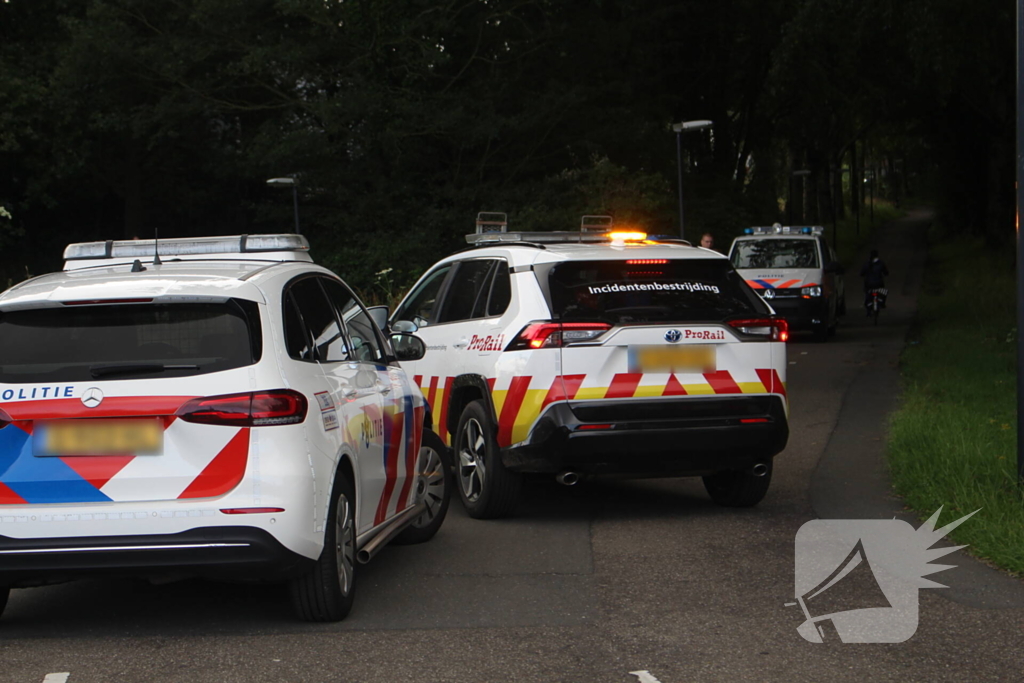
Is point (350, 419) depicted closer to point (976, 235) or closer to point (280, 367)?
point (280, 367)

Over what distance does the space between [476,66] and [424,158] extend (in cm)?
319

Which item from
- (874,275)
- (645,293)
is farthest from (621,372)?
(874,275)

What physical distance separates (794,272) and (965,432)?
13.5 meters

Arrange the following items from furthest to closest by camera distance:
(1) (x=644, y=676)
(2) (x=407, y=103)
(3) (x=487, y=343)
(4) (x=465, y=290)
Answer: (2) (x=407, y=103)
(4) (x=465, y=290)
(3) (x=487, y=343)
(1) (x=644, y=676)

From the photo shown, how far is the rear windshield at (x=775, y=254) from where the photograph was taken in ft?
78.8

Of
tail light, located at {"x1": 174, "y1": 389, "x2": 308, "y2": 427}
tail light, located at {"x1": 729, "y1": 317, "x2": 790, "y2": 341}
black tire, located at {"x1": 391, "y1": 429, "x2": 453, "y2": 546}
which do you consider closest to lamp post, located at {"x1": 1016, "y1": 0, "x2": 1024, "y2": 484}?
tail light, located at {"x1": 729, "y1": 317, "x2": 790, "y2": 341}

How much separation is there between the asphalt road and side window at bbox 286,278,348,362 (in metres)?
1.23

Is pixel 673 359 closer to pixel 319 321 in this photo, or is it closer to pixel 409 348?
pixel 409 348

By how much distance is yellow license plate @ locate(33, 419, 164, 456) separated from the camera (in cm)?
520

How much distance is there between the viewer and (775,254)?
79.6 ft

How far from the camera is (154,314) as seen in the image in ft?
17.9

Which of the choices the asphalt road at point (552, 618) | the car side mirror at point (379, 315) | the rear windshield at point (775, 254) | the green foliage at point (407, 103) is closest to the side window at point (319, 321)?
the car side mirror at point (379, 315)

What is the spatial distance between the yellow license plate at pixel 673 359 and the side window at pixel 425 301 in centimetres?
219

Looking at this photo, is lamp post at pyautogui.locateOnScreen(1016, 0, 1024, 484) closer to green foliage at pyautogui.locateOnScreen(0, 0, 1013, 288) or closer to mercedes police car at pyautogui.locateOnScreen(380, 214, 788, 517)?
mercedes police car at pyautogui.locateOnScreen(380, 214, 788, 517)
